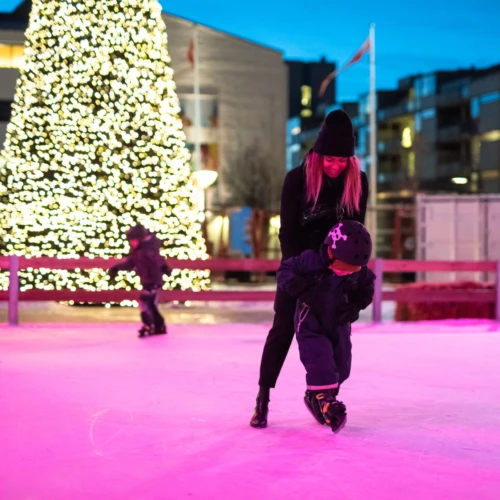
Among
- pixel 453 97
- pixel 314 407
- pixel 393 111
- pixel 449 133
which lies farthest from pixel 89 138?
pixel 393 111

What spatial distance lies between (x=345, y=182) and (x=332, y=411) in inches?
46.3

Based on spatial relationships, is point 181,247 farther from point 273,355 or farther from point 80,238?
point 273,355

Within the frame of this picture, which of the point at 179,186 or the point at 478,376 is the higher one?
the point at 179,186

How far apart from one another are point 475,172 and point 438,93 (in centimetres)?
873

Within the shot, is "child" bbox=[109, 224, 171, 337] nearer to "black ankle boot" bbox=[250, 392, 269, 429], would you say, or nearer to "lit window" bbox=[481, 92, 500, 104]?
"black ankle boot" bbox=[250, 392, 269, 429]

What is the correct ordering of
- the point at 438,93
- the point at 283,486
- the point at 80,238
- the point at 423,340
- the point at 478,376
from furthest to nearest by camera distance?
1. the point at 438,93
2. the point at 80,238
3. the point at 423,340
4. the point at 478,376
5. the point at 283,486

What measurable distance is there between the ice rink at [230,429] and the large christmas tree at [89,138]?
7.13m

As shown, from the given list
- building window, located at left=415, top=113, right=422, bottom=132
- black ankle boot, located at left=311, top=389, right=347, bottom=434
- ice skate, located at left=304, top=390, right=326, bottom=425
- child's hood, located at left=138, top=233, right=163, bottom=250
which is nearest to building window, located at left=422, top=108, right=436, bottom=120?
building window, located at left=415, top=113, right=422, bottom=132

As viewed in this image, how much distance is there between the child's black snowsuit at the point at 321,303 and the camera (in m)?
5.04

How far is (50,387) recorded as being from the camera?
22.4 feet

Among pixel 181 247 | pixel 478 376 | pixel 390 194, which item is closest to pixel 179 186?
pixel 181 247

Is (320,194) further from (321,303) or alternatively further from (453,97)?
(453,97)

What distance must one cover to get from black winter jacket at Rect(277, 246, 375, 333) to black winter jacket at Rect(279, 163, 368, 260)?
14 centimetres

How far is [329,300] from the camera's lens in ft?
16.8
